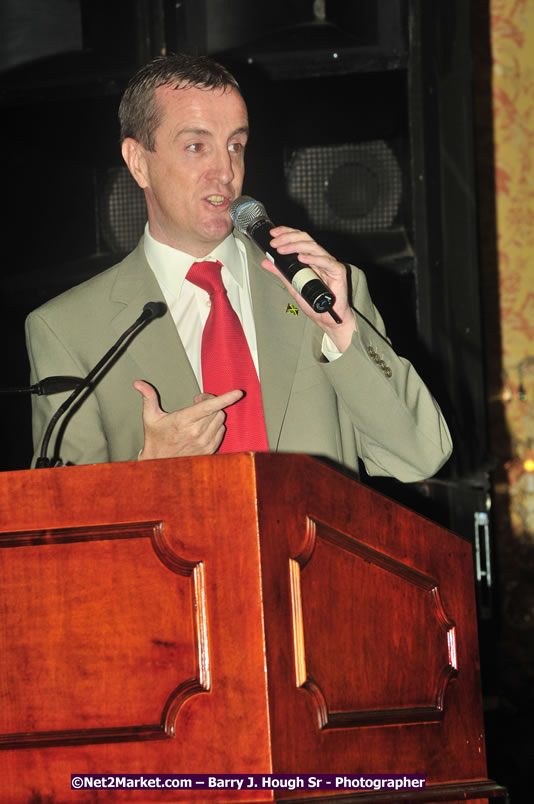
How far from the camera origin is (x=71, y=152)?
287cm

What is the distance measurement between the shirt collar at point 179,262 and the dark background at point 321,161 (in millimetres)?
797

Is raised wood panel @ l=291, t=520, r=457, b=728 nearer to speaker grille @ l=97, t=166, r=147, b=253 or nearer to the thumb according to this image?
the thumb

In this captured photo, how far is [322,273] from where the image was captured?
1.56 m

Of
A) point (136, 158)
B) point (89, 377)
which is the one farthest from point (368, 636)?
point (136, 158)

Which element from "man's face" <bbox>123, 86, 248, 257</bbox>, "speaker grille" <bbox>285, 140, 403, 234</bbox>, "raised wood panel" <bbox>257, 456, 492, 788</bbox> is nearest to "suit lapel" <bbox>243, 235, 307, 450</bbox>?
"man's face" <bbox>123, 86, 248, 257</bbox>

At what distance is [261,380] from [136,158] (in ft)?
1.76

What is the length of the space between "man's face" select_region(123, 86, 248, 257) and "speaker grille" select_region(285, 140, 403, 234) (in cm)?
95

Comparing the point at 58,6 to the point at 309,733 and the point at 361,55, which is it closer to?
the point at 361,55

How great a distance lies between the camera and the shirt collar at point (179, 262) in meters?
1.97

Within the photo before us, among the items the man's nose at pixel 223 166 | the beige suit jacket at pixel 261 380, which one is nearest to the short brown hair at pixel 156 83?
the man's nose at pixel 223 166

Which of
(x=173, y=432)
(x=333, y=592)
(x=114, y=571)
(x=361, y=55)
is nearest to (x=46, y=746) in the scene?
(x=114, y=571)

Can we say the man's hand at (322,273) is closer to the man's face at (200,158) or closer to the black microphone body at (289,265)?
the black microphone body at (289,265)

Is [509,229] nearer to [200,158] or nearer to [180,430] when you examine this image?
[200,158]

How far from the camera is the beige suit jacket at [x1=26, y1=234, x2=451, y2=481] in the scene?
1.74m
